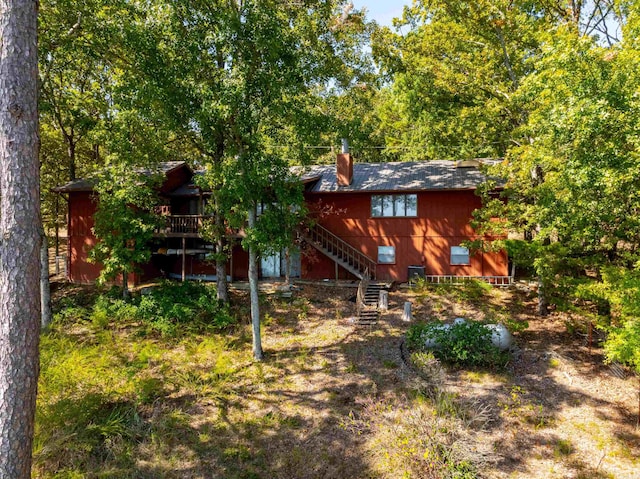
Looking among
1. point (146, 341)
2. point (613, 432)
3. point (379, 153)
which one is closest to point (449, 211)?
point (613, 432)

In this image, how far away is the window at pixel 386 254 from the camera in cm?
1898

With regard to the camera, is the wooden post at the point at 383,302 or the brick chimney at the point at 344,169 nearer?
the wooden post at the point at 383,302

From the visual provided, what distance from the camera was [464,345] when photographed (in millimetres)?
11055

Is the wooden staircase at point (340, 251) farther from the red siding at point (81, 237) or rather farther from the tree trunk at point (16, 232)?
the tree trunk at point (16, 232)

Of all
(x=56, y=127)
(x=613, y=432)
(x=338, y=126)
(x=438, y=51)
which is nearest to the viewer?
(x=613, y=432)


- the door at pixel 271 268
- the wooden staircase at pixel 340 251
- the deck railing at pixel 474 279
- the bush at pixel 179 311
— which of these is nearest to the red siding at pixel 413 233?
the deck railing at pixel 474 279

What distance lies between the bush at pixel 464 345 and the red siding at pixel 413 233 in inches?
274

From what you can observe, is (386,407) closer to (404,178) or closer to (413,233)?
(413,233)

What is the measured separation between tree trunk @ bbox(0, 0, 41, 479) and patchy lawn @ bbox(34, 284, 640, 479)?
113 inches

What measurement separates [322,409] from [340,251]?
10.4 meters

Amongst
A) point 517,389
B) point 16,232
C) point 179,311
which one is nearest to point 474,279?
point 517,389

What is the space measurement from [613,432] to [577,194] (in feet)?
18.8

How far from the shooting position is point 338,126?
12.9m

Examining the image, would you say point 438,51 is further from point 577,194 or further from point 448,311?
point 448,311
